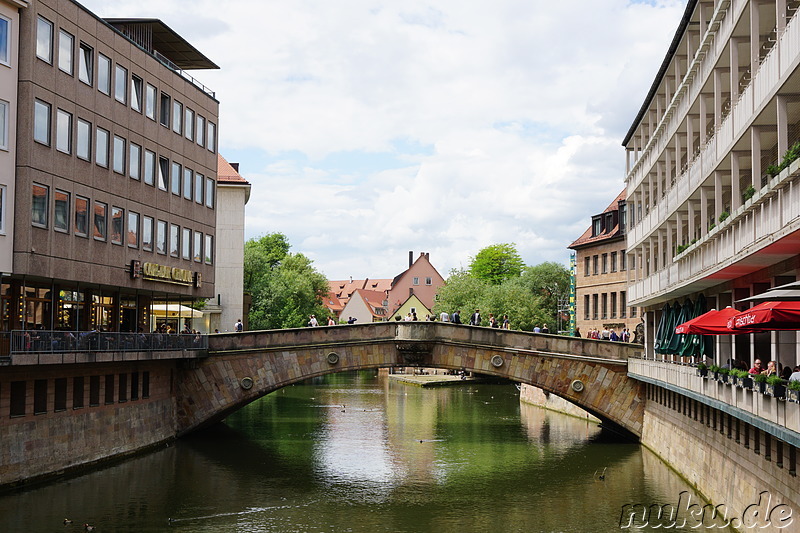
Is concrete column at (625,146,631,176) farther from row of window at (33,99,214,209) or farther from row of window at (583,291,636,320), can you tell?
row of window at (33,99,214,209)

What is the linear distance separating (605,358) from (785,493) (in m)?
22.4

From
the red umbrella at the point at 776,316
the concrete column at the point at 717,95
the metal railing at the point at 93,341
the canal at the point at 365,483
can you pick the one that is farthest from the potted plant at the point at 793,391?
the metal railing at the point at 93,341

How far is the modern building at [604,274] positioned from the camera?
69.0 metres

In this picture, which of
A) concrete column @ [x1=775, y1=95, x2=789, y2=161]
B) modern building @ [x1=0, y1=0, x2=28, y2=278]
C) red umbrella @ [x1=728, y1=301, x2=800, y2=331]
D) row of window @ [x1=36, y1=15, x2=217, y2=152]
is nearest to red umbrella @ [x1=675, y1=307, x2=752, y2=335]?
concrete column @ [x1=775, y1=95, x2=789, y2=161]

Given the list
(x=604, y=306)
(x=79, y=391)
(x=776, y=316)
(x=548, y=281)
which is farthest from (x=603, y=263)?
(x=776, y=316)

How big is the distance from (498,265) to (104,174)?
79.3m

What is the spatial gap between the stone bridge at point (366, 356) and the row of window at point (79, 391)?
371 cm

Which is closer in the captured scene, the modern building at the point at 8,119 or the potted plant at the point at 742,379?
the potted plant at the point at 742,379

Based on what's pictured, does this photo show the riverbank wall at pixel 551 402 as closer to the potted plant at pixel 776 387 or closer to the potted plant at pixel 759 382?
the potted plant at pixel 759 382

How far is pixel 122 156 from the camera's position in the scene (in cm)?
3659

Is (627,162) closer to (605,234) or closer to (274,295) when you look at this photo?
(605,234)

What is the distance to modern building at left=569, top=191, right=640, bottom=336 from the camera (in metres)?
69.0

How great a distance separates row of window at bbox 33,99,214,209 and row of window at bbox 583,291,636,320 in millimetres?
34147

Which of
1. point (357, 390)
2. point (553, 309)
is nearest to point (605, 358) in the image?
point (357, 390)
